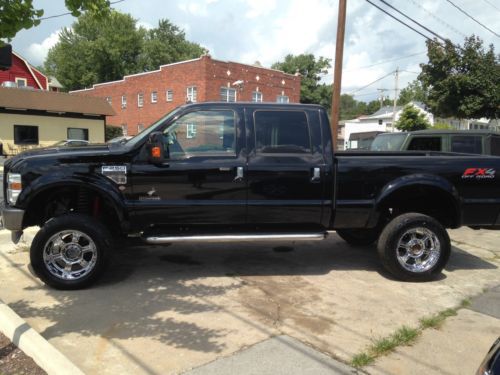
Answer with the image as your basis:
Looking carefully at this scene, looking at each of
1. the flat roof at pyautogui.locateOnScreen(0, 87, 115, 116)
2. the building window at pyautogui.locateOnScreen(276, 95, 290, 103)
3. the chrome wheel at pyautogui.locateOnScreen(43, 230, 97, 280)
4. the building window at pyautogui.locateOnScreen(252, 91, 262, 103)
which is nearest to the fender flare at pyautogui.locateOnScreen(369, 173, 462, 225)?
the chrome wheel at pyautogui.locateOnScreen(43, 230, 97, 280)

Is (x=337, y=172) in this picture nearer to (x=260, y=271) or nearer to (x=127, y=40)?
(x=260, y=271)

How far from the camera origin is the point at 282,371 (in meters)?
3.34

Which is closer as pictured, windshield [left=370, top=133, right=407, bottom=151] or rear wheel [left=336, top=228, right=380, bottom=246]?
rear wheel [left=336, top=228, right=380, bottom=246]

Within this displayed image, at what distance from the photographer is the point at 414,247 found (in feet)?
18.3

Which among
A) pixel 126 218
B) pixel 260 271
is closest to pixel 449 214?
pixel 260 271

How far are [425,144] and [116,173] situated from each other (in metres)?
6.56

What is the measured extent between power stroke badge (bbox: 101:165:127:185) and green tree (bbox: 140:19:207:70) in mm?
61877

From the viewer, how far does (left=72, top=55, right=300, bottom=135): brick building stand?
115 ft

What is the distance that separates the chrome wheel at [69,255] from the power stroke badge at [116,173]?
0.68 m

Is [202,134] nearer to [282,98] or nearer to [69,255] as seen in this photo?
[69,255]

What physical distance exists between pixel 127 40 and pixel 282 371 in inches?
2537

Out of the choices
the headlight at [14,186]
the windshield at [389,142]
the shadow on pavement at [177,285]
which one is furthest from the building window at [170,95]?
the headlight at [14,186]

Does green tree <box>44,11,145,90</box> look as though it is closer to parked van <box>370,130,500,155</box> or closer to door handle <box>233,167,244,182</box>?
parked van <box>370,130,500,155</box>

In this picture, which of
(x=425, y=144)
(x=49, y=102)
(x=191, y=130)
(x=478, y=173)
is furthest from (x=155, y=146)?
(x=49, y=102)
